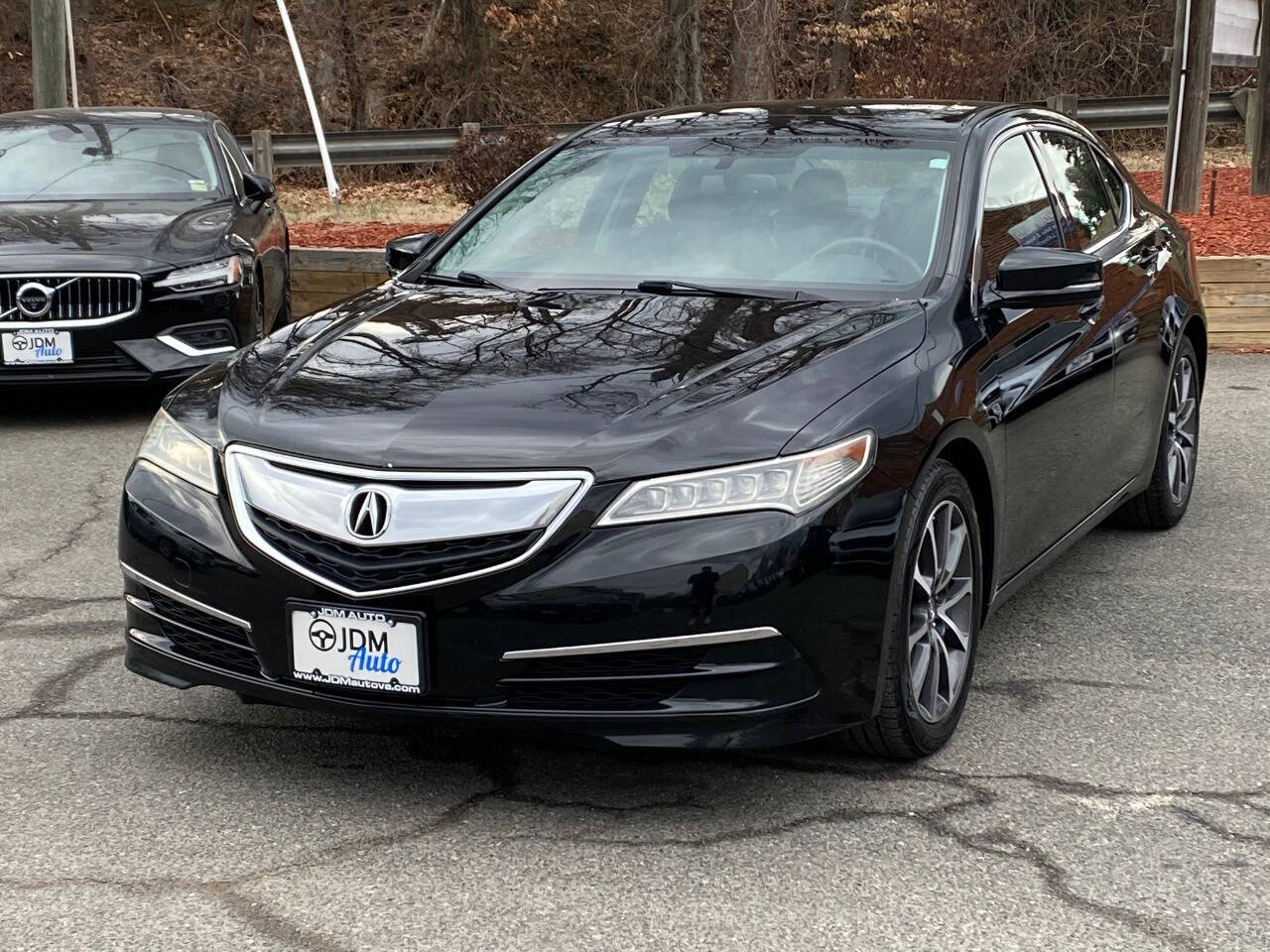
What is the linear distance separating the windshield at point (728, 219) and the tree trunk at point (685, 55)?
17.2 meters

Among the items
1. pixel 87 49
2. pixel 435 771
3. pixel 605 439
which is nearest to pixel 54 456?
pixel 435 771

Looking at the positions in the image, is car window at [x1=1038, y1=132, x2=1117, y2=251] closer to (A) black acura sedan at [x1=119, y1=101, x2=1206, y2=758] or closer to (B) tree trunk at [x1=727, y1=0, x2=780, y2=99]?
(A) black acura sedan at [x1=119, y1=101, x2=1206, y2=758]

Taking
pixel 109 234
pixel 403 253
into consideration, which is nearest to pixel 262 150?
pixel 109 234

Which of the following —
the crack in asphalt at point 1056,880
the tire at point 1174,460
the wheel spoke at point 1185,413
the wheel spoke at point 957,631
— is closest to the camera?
the crack in asphalt at point 1056,880

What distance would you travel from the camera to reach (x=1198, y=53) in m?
12.6

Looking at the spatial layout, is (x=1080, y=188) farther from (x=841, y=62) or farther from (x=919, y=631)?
(x=841, y=62)

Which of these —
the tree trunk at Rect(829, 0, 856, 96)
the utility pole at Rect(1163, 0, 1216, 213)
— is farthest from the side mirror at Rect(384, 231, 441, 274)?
the tree trunk at Rect(829, 0, 856, 96)

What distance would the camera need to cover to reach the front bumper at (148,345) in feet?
26.5

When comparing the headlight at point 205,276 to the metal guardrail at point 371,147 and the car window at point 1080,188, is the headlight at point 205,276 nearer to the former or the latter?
the car window at point 1080,188

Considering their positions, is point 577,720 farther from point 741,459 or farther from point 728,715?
point 741,459

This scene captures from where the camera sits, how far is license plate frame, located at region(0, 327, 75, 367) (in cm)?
802

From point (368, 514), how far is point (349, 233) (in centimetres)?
1174

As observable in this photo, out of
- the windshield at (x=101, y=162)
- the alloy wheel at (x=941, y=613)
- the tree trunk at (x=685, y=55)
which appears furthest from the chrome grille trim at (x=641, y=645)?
the tree trunk at (x=685, y=55)

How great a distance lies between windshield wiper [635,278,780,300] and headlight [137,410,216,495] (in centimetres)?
130
